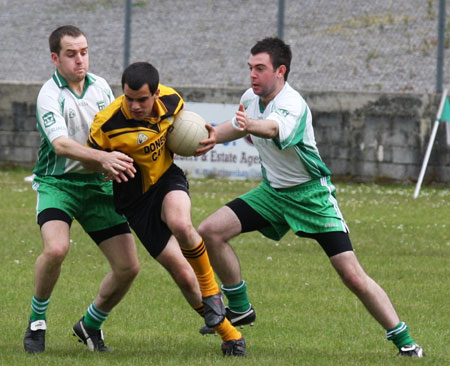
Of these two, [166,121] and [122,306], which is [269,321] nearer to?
[122,306]

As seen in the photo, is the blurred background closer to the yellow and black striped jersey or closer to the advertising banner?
the advertising banner

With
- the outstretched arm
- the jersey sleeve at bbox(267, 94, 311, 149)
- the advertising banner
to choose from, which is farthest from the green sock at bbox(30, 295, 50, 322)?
the advertising banner

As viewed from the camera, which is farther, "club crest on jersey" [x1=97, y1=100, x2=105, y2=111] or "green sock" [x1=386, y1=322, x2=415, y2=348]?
"club crest on jersey" [x1=97, y1=100, x2=105, y2=111]

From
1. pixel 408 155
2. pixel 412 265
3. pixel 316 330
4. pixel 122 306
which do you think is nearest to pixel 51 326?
pixel 122 306

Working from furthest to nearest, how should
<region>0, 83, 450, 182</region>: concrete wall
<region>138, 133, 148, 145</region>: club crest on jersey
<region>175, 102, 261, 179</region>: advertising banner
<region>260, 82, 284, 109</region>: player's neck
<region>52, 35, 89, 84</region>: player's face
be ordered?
<region>175, 102, 261, 179</region>: advertising banner, <region>0, 83, 450, 182</region>: concrete wall, <region>260, 82, 284, 109</region>: player's neck, <region>52, 35, 89, 84</region>: player's face, <region>138, 133, 148, 145</region>: club crest on jersey

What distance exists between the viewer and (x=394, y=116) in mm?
17984

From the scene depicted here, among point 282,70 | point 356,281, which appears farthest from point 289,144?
point 356,281

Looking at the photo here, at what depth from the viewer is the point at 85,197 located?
693 cm

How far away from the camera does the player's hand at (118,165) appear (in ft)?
20.5

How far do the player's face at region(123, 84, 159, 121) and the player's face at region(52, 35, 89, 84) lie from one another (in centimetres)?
56

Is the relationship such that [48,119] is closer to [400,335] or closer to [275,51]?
[275,51]

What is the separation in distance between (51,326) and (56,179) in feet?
4.94

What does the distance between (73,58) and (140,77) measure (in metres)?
0.74

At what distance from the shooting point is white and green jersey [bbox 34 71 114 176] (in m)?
6.69
